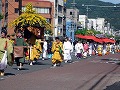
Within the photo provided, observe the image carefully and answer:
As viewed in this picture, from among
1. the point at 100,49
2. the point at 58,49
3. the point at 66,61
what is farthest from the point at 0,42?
the point at 100,49

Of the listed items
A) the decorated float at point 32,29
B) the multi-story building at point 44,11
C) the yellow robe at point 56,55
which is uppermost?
the multi-story building at point 44,11

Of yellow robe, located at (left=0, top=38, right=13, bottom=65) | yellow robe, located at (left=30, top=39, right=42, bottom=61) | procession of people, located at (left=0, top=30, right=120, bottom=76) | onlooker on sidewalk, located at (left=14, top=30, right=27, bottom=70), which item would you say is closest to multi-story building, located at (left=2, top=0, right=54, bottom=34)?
procession of people, located at (left=0, top=30, right=120, bottom=76)

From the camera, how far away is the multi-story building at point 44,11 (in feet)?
341

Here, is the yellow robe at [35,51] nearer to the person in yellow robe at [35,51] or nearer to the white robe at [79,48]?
the person in yellow robe at [35,51]

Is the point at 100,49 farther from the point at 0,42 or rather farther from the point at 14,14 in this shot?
the point at 14,14

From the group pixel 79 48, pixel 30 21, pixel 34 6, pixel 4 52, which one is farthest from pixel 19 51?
pixel 34 6

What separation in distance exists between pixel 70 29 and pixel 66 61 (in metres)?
80.3

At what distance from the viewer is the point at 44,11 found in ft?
358

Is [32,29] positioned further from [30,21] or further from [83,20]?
[83,20]

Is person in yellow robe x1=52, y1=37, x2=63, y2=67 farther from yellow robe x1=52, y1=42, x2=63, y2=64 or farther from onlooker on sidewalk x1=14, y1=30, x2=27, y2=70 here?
onlooker on sidewalk x1=14, y1=30, x2=27, y2=70

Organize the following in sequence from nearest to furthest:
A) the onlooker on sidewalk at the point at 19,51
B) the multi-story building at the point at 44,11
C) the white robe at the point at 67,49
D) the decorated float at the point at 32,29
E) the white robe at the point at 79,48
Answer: the onlooker on sidewalk at the point at 19,51 → the decorated float at the point at 32,29 → the white robe at the point at 67,49 → the white robe at the point at 79,48 → the multi-story building at the point at 44,11

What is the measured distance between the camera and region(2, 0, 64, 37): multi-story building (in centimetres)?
10406

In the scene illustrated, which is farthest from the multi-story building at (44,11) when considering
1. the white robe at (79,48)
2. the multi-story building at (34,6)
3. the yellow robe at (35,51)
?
the yellow robe at (35,51)

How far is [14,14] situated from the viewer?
4075 inches
